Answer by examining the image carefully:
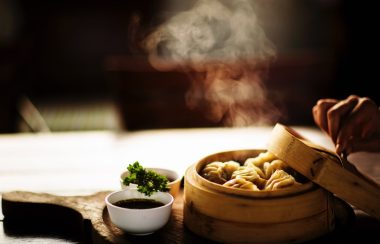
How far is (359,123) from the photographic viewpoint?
7.45ft

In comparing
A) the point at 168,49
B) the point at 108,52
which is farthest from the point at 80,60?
the point at 168,49

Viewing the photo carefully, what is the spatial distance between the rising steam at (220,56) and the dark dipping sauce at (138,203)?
9.42ft

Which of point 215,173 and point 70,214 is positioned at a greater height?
point 215,173

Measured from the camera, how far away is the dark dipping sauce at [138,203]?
1.89m

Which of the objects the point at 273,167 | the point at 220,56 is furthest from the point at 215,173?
the point at 220,56

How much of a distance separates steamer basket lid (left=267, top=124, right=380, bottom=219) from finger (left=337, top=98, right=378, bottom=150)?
0.43 m

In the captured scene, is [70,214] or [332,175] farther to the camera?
[70,214]

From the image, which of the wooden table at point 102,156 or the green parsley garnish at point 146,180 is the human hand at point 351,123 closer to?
the wooden table at point 102,156

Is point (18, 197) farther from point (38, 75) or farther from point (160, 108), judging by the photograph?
point (38, 75)

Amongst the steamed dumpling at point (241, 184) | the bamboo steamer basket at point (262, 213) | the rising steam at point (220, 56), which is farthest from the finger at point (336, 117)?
the rising steam at point (220, 56)

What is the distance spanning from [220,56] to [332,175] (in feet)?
29.5

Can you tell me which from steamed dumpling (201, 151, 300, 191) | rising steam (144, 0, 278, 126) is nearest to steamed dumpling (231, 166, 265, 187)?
steamed dumpling (201, 151, 300, 191)

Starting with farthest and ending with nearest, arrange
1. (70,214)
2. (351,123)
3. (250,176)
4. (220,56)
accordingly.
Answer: (220,56)
(351,123)
(70,214)
(250,176)

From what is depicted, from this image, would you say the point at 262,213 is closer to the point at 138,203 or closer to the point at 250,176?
the point at 250,176
